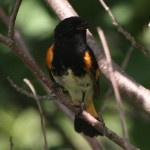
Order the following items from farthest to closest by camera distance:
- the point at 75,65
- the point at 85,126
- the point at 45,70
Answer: the point at 45,70, the point at 85,126, the point at 75,65

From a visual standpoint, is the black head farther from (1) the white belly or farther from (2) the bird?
(1) the white belly

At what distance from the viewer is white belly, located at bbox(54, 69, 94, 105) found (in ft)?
13.5

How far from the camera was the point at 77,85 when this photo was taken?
166 inches

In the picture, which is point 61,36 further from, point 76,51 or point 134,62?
point 134,62

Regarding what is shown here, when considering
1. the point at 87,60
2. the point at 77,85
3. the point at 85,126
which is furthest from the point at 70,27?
the point at 85,126

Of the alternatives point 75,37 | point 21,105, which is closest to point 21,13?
point 75,37

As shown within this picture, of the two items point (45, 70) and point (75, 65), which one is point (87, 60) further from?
point (45, 70)

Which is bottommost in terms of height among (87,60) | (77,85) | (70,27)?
(77,85)

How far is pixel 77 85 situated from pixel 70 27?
1.30ft

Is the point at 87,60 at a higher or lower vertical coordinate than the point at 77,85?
higher

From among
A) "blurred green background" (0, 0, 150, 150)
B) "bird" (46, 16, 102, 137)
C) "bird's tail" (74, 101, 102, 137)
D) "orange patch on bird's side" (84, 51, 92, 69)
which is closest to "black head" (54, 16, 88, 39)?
"bird" (46, 16, 102, 137)

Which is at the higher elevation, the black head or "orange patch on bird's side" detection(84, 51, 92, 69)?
the black head

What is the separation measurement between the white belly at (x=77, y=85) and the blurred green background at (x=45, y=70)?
10.3 inches

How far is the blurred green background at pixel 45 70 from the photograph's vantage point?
457cm
